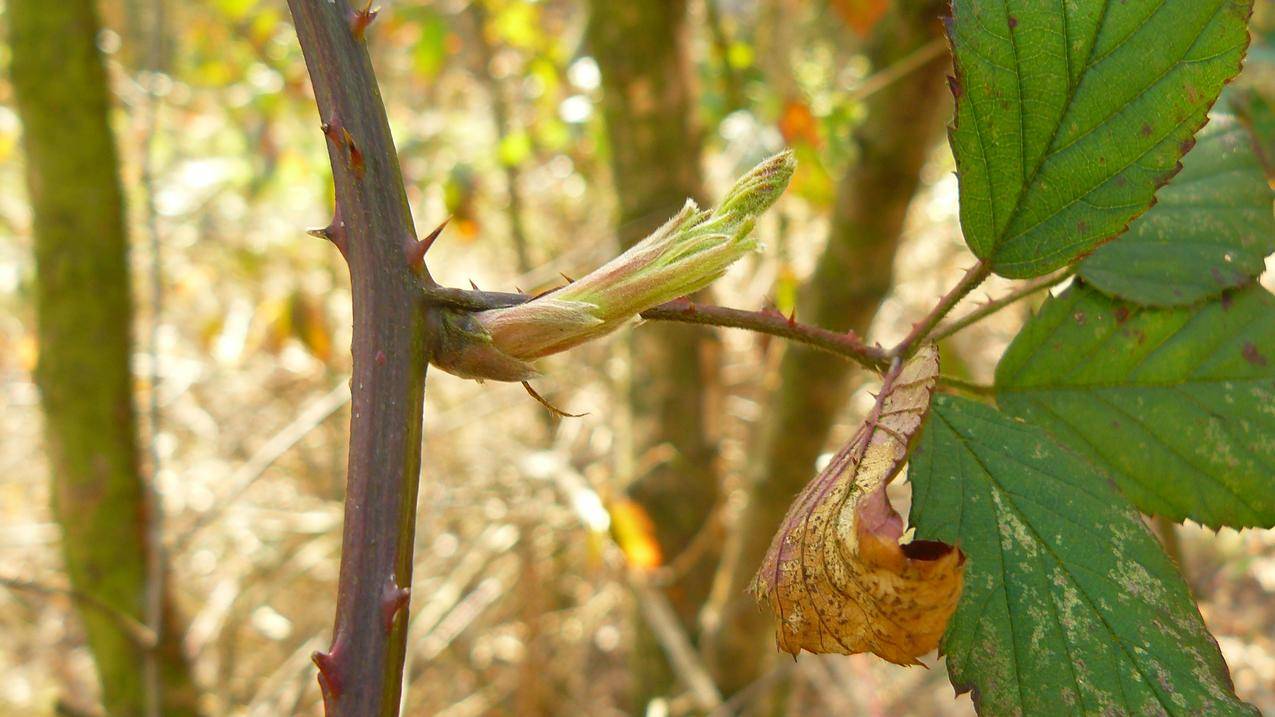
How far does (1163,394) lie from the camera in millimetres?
546

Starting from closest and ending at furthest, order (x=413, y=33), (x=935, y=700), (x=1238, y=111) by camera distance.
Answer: (x=1238, y=111) < (x=935, y=700) < (x=413, y=33)

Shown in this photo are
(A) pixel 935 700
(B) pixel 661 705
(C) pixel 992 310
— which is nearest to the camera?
(C) pixel 992 310

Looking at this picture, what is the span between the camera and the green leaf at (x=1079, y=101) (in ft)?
1.48

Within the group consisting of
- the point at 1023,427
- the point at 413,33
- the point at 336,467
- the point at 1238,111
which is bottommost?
the point at 1023,427

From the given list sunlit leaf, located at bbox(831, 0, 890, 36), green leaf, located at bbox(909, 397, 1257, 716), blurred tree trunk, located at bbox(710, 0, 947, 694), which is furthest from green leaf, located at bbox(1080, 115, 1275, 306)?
sunlit leaf, located at bbox(831, 0, 890, 36)

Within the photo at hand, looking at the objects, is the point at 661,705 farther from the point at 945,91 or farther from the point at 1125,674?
the point at 1125,674

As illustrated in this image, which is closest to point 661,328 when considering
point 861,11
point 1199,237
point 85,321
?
point 861,11

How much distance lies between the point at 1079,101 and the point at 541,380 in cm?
116

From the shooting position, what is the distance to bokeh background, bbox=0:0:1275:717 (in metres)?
1.63

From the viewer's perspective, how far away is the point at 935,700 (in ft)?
8.51

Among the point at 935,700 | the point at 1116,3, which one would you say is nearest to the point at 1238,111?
the point at 1116,3

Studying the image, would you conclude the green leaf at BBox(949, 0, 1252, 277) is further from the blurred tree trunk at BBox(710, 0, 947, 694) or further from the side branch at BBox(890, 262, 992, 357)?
the blurred tree trunk at BBox(710, 0, 947, 694)

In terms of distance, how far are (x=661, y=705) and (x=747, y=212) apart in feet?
4.70

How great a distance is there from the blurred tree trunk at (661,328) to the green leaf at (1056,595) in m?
1.28
